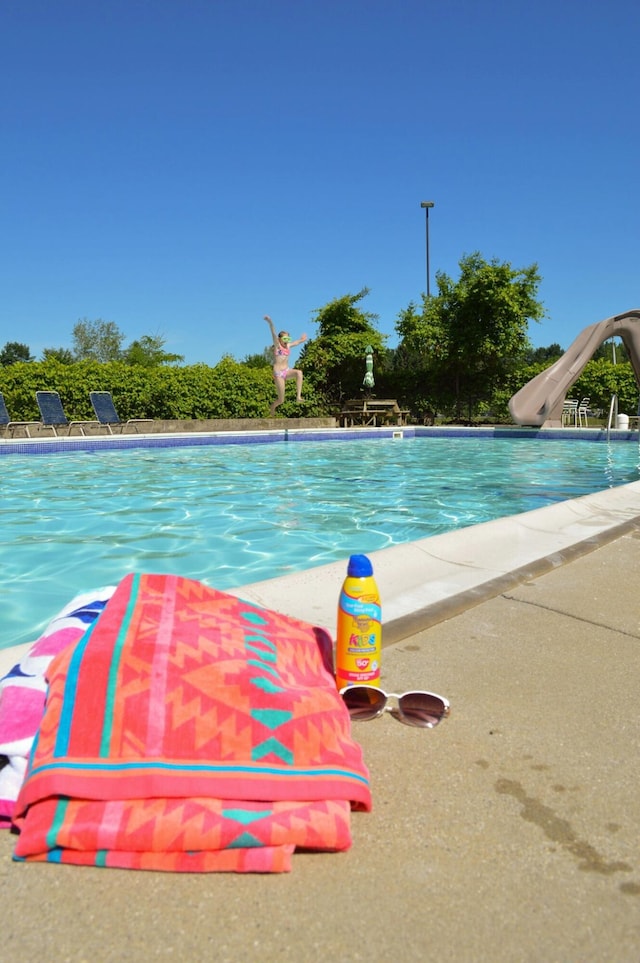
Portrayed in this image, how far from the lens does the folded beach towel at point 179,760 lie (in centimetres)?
145

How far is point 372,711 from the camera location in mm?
2156

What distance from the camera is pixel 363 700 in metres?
2.19

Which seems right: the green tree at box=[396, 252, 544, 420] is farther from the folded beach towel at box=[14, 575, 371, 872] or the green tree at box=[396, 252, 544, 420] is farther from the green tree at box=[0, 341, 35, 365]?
the green tree at box=[0, 341, 35, 365]

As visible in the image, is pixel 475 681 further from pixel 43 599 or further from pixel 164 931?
pixel 43 599

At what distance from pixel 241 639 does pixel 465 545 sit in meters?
2.63

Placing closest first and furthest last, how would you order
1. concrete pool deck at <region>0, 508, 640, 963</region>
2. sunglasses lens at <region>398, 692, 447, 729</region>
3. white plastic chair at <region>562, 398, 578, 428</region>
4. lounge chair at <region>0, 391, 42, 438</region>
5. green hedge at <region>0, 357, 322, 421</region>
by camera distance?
1. concrete pool deck at <region>0, 508, 640, 963</region>
2. sunglasses lens at <region>398, 692, 447, 729</region>
3. lounge chair at <region>0, 391, 42, 438</region>
4. green hedge at <region>0, 357, 322, 421</region>
5. white plastic chair at <region>562, 398, 578, 428</region>

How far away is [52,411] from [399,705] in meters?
15.7

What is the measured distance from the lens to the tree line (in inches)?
795

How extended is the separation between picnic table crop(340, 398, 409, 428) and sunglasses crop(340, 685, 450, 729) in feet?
66.2

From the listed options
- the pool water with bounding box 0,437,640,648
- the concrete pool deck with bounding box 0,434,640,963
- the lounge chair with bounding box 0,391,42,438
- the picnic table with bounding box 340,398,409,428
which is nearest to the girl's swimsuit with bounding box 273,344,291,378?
the picnic table with bounding box 340,398,409,428

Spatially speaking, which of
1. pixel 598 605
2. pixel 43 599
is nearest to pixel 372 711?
pixel 598 605

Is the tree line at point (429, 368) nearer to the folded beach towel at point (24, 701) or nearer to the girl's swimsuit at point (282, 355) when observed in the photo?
the girl's swimsuit at point (282, 355)

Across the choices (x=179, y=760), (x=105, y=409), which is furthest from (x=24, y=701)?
(x=105, y=409)

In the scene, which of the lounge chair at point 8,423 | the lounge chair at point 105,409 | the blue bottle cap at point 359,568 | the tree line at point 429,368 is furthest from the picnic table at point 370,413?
the blue bottle cap at point 359,568
